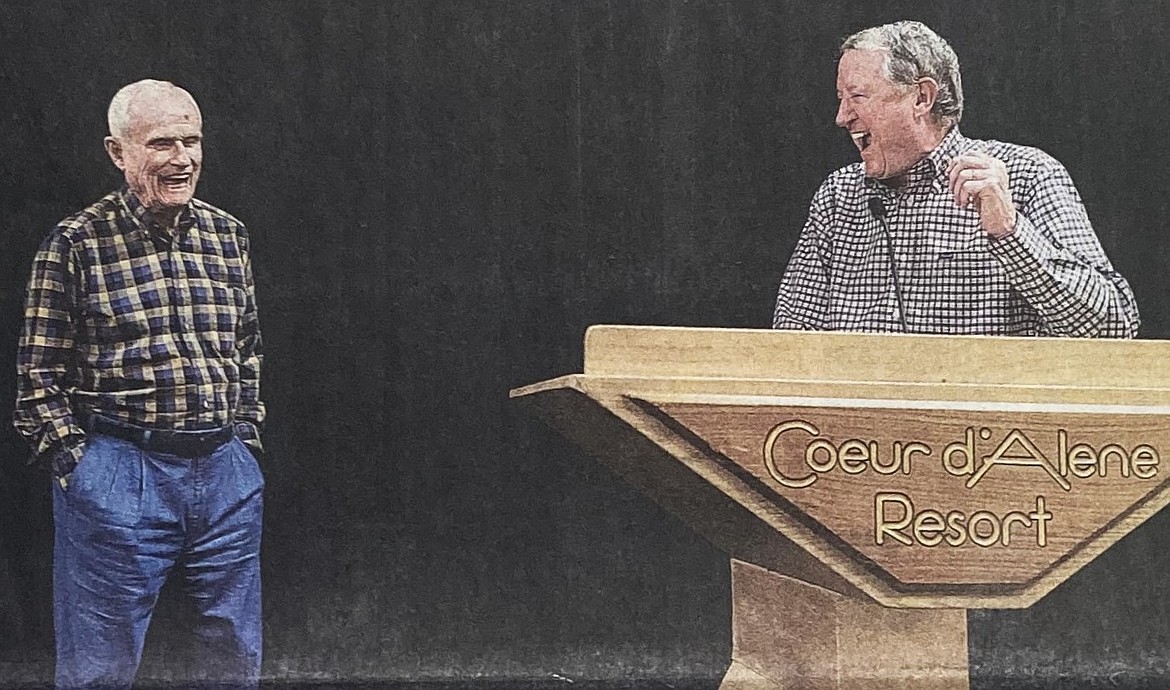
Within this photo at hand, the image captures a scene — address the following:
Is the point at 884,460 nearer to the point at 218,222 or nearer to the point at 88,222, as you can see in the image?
the point at 218,222

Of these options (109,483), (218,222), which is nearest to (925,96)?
(218,222)

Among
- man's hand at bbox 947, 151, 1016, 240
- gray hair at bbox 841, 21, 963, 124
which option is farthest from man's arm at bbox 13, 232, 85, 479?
man's hand at bbox 947, 151, 1016, 240

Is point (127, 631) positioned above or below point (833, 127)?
below

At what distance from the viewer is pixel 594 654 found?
323 cm

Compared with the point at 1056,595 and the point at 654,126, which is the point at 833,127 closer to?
the point at 654,126

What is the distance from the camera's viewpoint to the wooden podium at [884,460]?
8.56ft

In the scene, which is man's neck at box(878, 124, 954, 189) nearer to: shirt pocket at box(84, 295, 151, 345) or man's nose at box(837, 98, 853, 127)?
man's nose at box(837, 98, 853, 127)

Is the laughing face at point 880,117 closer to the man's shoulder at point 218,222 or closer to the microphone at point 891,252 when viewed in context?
the microphone at point 891,252

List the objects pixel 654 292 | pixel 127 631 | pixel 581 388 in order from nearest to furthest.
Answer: pixel 581 388 → pixel 127 631 → pixel 654 292

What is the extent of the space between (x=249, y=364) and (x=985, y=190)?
176 centimetres

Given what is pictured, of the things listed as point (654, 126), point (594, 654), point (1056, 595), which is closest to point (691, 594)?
point (594, 654)

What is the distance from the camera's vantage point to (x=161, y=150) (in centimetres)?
317

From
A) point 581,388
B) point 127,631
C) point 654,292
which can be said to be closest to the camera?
point 581,388

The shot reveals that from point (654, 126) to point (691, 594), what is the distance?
3.67 feet
